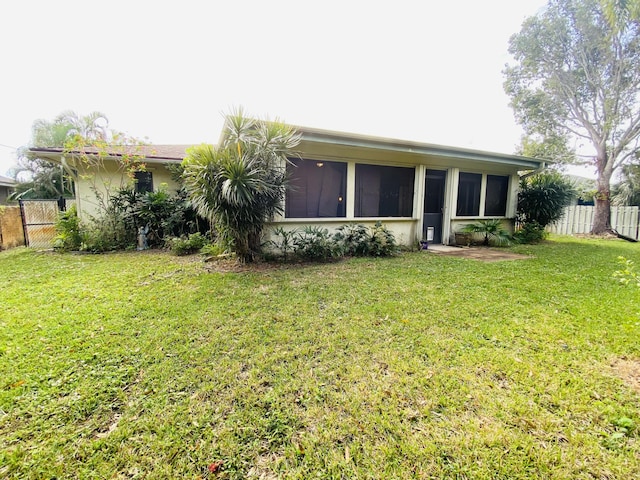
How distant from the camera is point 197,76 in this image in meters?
9.98

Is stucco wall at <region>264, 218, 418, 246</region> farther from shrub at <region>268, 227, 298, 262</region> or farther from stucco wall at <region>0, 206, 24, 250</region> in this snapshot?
stucco wall at <region>0, 206, 24, 250</region>

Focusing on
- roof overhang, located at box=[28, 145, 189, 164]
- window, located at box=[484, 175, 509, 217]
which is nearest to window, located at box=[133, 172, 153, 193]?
roof overhang, located at box=[28, 145, 189, 164]

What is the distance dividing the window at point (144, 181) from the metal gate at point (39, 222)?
2376 millimetres

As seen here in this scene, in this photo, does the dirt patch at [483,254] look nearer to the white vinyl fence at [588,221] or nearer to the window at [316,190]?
the window at [316,190]

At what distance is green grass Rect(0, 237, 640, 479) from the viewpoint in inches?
61.2

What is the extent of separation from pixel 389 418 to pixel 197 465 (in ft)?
3.82

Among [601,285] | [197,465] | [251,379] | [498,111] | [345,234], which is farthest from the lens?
[498,111]

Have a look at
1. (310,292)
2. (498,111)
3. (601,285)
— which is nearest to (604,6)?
(498,111)

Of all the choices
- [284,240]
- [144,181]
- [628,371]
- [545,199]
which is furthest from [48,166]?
[545,199]

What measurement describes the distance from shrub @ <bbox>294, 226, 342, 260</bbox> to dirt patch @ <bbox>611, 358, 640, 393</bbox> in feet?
15.3

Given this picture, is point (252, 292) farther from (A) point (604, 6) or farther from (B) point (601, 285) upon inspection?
(A) point (604, 6)

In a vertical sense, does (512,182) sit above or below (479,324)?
above

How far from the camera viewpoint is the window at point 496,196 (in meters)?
9.67

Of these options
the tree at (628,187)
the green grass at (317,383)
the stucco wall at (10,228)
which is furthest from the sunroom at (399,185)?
the tree at (628,187)
